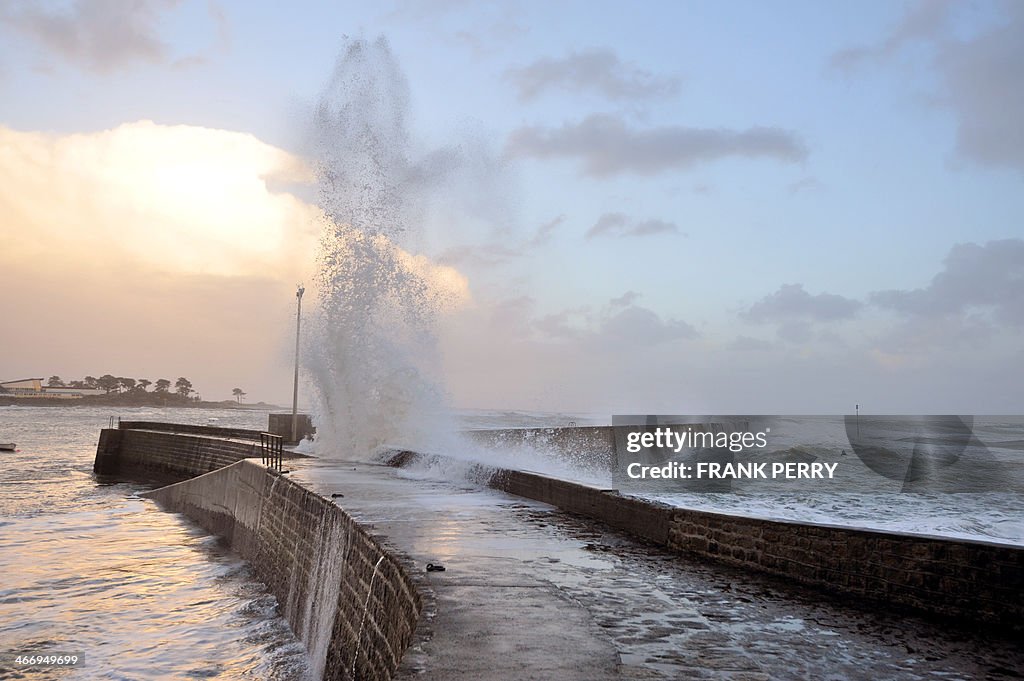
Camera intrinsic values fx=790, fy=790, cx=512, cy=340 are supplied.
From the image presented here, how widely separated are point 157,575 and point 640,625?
10184mm

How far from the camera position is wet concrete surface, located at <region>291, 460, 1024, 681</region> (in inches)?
171

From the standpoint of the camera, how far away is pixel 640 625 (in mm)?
5238

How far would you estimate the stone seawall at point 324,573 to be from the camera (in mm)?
5843

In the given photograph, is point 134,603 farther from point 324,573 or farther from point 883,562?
point 883,562

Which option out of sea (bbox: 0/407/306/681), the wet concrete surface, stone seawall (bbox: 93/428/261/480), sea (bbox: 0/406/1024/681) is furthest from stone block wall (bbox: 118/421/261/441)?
the wet concrete surface

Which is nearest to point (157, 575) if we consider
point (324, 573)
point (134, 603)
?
point (134, 603)

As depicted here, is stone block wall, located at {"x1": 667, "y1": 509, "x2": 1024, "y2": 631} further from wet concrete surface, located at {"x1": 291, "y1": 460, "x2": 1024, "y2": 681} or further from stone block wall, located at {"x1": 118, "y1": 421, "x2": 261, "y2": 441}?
stone block wall, located at {"x1": 118, "y1": 421, "x2": 261, "y2": 441}

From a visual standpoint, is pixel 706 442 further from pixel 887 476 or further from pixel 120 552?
pixel 120 552

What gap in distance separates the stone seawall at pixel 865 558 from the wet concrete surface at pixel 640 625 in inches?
7.3

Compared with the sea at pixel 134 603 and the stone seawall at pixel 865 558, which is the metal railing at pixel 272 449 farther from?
the stone seawall at pixel 865 558

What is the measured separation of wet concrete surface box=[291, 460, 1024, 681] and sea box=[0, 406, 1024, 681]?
246 centimetres

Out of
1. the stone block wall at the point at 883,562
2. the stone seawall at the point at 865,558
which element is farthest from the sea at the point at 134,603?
the stone block wall at the point at 883,562

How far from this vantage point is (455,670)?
4023 mm

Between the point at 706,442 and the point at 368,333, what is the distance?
2213 centimetres
